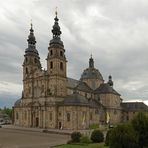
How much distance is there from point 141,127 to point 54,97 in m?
50.2

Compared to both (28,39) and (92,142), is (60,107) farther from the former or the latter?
(92,142)

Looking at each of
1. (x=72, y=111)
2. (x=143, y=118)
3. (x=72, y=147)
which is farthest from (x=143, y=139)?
(x=72, y=111)

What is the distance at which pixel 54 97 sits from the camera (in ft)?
284

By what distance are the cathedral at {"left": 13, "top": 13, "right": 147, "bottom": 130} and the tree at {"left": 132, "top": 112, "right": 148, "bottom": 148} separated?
147ft

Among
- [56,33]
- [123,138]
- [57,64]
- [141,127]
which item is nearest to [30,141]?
[141,127]

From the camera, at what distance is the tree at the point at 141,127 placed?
37.7m

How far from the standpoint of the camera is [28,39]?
3856 inches

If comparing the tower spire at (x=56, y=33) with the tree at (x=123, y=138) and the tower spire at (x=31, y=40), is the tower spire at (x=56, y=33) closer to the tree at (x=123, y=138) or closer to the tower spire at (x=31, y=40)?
the tower spire at (x=31, y=40)

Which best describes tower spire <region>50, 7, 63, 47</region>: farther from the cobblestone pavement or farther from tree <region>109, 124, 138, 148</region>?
tree <region>109, 124, 138, 148</region>

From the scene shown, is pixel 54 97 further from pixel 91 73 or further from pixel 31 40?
pixel 91 73

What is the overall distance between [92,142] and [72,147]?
834cm

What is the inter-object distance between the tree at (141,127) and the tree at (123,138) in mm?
2562

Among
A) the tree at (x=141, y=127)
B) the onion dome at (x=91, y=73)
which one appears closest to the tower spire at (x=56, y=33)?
the onion dome at (x=91, y=73)

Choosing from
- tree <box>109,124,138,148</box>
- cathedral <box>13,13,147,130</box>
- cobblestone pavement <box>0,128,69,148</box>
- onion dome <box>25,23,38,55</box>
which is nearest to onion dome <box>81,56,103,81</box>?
cathedral <box>13,13,147,130</box>
